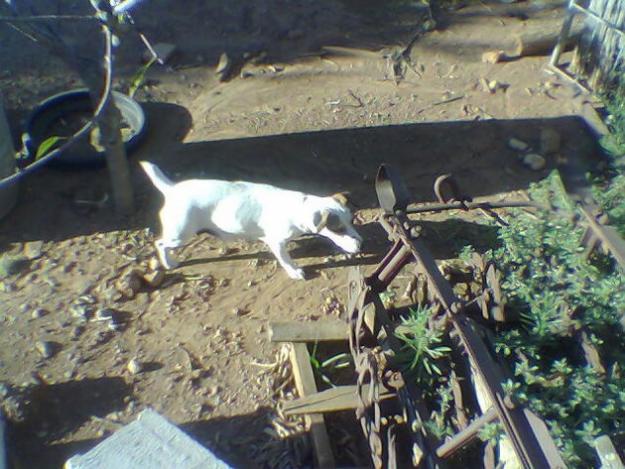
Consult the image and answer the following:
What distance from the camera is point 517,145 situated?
580 cm

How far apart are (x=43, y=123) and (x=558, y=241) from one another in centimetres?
393

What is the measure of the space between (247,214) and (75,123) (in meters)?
2.14

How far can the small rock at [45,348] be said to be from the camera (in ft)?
13.2

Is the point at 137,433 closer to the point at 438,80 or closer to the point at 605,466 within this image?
the point at 605,466

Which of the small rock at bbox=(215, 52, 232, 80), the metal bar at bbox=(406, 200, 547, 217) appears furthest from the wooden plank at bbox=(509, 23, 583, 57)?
the metal bar at bbox=(406, 200, 547, 217)

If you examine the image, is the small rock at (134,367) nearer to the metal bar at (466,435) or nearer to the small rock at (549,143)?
the metal bar at (466,435)

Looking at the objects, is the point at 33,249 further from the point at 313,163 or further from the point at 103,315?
the point at 313,163

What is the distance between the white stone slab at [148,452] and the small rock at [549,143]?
396cm

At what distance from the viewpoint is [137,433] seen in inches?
107

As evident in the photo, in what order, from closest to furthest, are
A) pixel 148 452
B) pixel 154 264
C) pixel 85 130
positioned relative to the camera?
pixel 148 452 < pixel 85 130 < pixel 154 264

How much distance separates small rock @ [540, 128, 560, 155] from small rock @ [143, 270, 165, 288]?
297 centimetres

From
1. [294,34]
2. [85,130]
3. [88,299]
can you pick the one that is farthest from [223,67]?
[85,130]

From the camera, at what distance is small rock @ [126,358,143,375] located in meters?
3.96

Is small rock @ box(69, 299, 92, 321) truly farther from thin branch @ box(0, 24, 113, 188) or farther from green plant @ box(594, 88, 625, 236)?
green plant @ box(594, 88, 625, 236)
